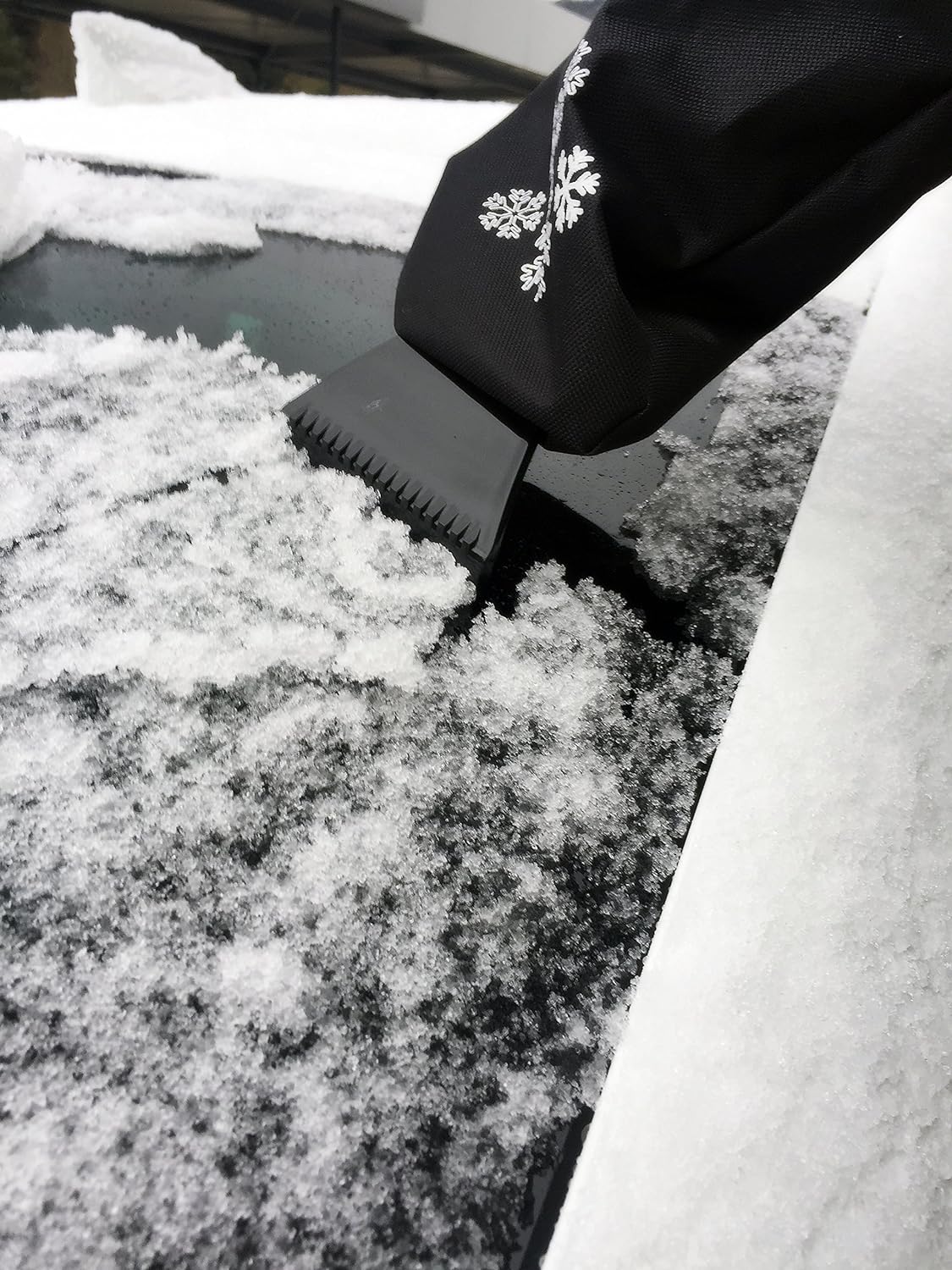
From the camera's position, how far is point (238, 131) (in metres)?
1.33

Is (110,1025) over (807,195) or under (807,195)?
under

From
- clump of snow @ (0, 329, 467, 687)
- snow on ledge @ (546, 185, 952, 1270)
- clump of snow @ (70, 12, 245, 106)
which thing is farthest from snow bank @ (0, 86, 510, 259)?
snow on ledge @ (546, 185, 952, 1270)

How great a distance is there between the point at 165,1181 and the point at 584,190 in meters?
0.61

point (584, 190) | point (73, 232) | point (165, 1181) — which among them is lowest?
point (165, 1181)

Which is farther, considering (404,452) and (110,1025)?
(404,452)

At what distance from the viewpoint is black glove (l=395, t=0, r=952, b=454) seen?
1.51 feet

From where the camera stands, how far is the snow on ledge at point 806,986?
346mm

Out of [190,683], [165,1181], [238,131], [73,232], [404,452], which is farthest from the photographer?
[238,131]

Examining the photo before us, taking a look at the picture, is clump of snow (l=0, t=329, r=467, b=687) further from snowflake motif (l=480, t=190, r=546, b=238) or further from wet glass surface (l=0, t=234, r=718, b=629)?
snowflake motif (l=480, t=190, r=546, b=238)

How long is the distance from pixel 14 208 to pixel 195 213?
0.21 metres

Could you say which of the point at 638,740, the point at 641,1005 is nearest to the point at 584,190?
the point at 638,740

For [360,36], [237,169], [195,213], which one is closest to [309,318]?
[195,213]

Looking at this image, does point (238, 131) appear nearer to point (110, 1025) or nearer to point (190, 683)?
point (190, 683)

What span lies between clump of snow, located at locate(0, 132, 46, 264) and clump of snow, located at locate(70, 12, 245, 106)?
0.74 metres
